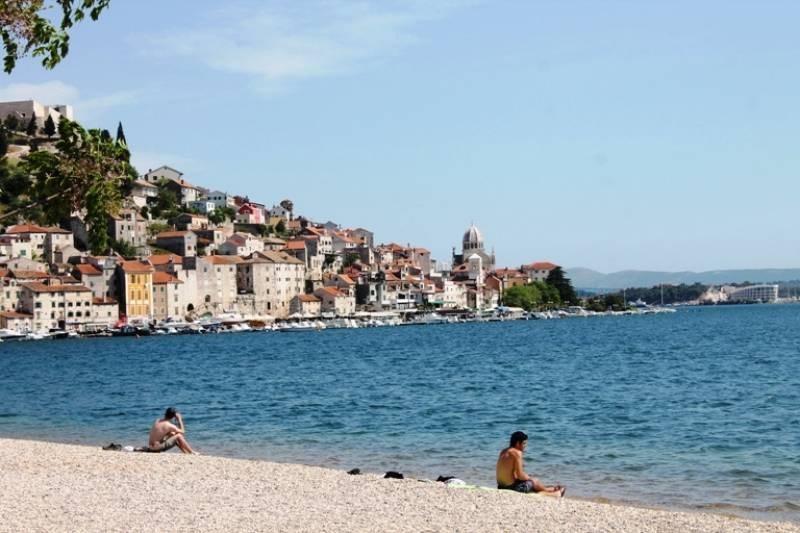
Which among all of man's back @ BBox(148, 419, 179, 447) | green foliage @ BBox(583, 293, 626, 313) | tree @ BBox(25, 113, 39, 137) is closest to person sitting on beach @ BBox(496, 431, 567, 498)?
man's back @ BBox(148, 419, 179, 447)

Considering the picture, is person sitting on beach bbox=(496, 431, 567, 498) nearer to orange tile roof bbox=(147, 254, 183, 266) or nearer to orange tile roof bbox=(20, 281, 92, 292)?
orange tile roof bbox=(20, 281, 92, 292)

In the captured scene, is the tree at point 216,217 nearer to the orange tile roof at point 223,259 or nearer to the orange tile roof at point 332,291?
the orange tile roof at point 223,259

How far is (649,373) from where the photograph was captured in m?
38.0

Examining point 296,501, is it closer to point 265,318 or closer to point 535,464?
point 535,464

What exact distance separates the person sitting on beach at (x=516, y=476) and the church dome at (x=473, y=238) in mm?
170208

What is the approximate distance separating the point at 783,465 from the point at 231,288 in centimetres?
10020

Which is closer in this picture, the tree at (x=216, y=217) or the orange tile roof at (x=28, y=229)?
the orange tile roof at (x=28, y=229)

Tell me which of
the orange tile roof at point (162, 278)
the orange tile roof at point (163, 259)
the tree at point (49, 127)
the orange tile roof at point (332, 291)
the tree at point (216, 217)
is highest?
the tree at point (49, 127)

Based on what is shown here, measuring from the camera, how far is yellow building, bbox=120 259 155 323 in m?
101

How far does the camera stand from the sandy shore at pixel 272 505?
964 centimetres

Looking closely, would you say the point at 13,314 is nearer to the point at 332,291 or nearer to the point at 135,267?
the point at 135,267

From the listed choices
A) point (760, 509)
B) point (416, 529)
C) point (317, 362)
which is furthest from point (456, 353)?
point (416, 529)

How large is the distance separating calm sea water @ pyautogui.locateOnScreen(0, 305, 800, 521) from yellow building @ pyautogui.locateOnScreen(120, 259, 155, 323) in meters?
49.2

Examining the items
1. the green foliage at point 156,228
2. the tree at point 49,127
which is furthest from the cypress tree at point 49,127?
the green foliage at point 156,228
